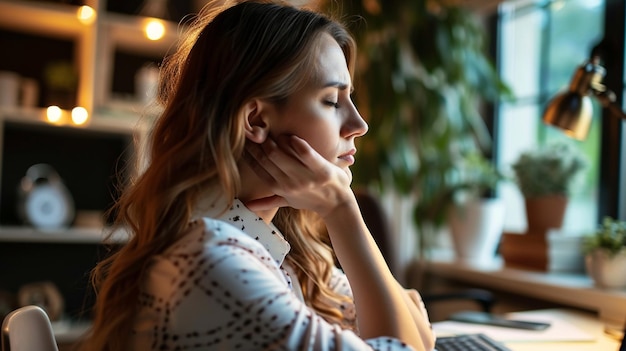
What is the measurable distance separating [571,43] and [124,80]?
1933 mm

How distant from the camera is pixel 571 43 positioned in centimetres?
244

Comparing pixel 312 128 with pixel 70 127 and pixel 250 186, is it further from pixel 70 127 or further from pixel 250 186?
pixel 70 127

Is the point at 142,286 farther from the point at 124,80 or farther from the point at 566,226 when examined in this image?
the point at 124,80

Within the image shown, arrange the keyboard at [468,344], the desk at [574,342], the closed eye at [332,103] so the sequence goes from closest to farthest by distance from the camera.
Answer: the closed eye at [332,103] < the keyboard at [468,344] < the desk at [574,342]

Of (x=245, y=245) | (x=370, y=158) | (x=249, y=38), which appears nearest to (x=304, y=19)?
(x=249, y=38)

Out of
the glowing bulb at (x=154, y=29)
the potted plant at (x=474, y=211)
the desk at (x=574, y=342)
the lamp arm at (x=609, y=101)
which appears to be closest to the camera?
the desk at (x=574, y=342)

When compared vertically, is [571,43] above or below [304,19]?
above

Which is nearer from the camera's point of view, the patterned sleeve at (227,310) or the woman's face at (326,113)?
the patterned sleeve at (227,310)

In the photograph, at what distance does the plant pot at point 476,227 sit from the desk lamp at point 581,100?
2.74 feet

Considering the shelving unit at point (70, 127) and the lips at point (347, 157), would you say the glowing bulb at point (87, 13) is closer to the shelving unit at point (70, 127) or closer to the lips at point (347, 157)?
the shelving unit at point (70, 127)

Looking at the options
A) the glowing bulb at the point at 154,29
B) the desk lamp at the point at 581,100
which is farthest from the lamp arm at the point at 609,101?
the glowing bulb at the point at 154,29

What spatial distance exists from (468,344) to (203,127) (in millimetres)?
687

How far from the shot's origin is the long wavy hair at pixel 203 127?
81 cm

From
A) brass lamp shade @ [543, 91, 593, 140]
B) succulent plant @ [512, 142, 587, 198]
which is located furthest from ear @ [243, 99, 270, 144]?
succulent plant @ [512, 142, 587, 198]
